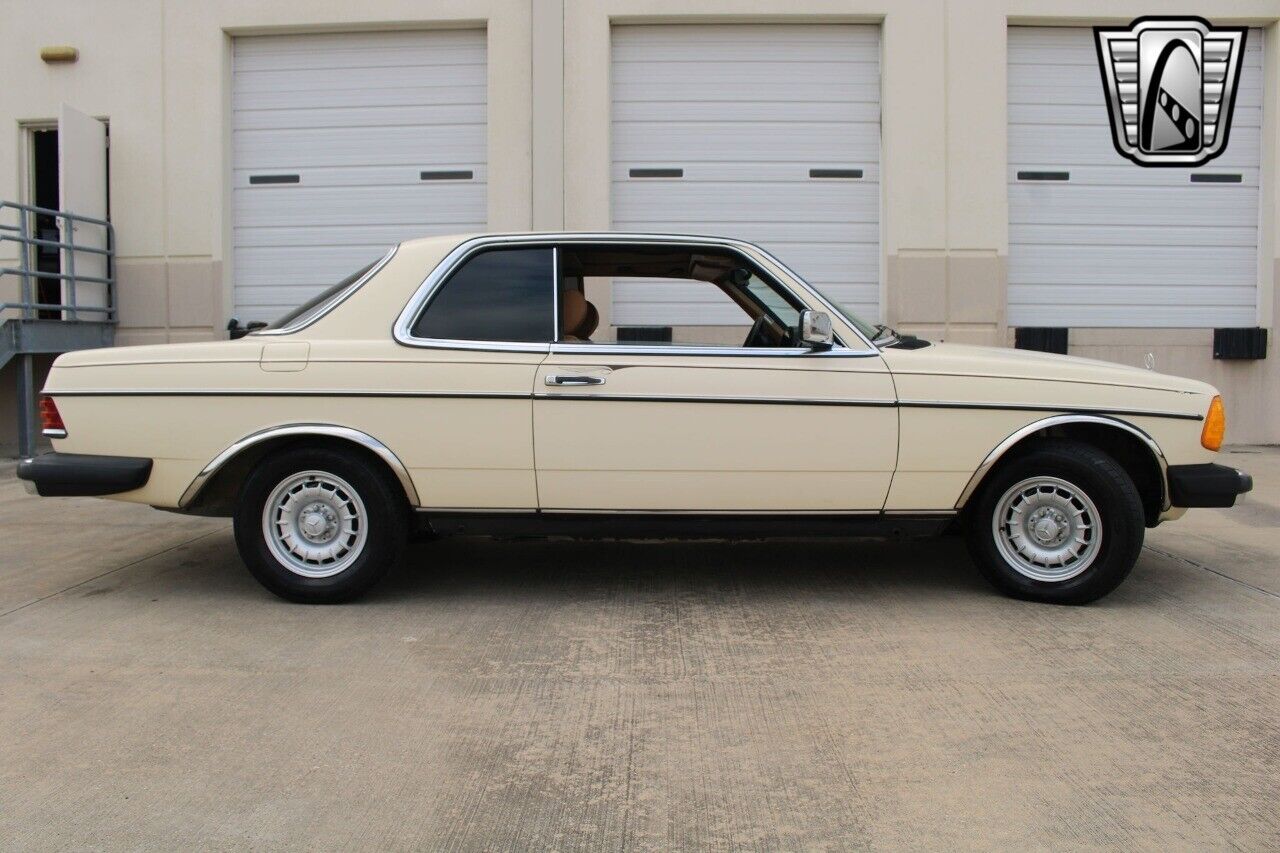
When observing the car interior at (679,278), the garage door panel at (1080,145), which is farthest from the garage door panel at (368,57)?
the car interior at (679,278)

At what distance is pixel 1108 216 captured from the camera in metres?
11.2

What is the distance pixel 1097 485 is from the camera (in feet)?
16.5

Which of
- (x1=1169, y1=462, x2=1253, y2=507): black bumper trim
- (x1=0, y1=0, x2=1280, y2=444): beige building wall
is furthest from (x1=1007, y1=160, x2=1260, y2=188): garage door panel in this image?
(x1=1169, y1=462, x2=1253, y2=507): black bumper trim

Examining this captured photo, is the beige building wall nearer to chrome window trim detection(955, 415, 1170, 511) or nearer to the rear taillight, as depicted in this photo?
chrome window trim detection(955, 415, 1170, 511)

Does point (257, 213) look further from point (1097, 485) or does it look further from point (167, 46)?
point (1097, 485)

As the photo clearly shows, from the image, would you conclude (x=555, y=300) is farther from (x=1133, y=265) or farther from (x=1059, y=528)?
(x=1133, y=265)

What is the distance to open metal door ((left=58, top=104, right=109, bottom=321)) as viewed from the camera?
10799 millimetres

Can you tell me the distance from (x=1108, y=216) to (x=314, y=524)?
886 cm

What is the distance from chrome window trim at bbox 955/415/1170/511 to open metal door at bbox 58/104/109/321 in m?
8.87

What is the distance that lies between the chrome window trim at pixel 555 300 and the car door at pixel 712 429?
15mm

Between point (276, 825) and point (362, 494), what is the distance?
2240mm

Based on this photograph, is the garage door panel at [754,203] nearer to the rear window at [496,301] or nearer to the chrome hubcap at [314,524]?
the rear window at [496,301]

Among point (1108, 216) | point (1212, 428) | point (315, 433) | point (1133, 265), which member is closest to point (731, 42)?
point (1108, 216)

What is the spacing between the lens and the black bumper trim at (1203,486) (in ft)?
16.6
